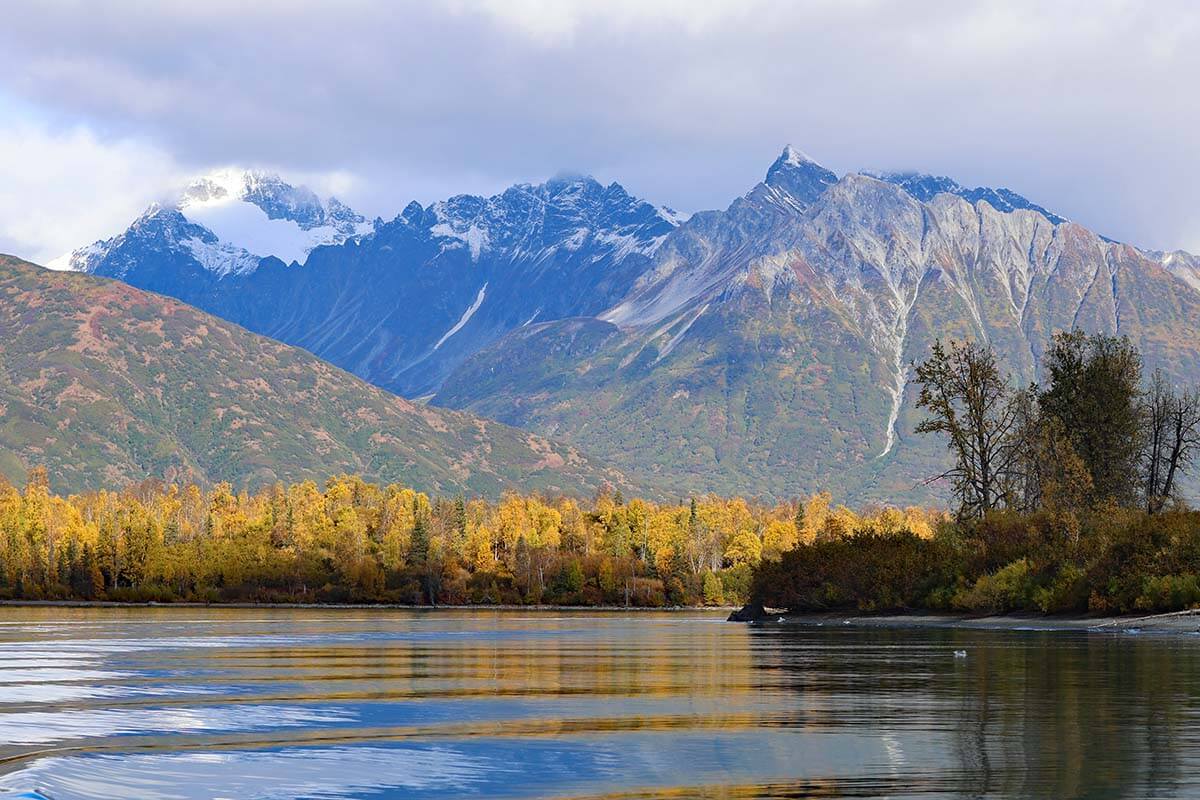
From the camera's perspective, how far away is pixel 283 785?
27.4 metres

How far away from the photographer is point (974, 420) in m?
116

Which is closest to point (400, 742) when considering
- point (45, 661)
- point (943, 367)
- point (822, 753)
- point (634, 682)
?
point (822, 753)

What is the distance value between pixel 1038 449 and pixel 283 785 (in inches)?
3774

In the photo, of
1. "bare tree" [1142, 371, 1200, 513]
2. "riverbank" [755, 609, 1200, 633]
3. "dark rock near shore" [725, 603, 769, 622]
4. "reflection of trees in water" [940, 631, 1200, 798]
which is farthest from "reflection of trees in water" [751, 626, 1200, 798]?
"dark rock near shore" [725, 603, 769, 622]

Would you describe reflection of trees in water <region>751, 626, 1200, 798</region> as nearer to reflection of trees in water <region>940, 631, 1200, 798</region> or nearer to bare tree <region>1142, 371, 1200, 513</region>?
reflection of trees in water <region>940, 631, 1200, 798</region>

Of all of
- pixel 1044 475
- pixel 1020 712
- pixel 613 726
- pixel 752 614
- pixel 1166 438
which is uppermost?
pixel 1166 438

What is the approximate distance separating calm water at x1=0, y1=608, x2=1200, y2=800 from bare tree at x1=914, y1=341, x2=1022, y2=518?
4663 centimetres

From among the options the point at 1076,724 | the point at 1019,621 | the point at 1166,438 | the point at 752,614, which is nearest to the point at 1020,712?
the point at 1076,724

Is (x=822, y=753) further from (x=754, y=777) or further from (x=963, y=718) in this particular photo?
(x=963, y=718)

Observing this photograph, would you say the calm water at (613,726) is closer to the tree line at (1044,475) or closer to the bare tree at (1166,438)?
the tree line at (1044,475)

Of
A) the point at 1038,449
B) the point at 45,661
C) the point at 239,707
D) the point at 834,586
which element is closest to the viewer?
the point at 239,707

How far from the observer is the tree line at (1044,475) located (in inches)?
4311

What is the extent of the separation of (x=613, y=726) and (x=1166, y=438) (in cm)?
9627

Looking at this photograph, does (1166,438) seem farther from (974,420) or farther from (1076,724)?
(1076,724)
